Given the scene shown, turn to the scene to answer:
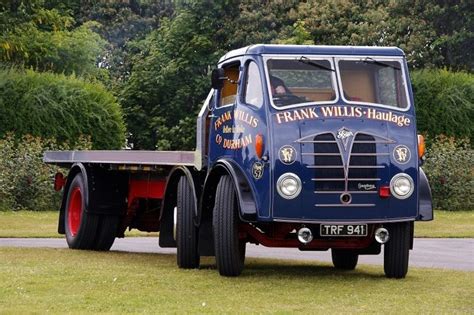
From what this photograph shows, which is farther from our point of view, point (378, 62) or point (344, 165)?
point (378, 62)

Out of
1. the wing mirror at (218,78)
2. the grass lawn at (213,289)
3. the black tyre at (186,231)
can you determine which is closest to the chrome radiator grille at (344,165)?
the grass lawn at (213,289)

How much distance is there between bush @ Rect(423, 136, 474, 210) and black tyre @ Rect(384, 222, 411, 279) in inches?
716

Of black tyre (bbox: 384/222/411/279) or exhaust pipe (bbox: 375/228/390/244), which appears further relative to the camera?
black tyre (bbox: 384/222/411/279)

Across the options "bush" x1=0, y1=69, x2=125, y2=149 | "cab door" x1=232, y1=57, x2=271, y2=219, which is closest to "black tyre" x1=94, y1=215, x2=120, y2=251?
"cab door" x1=232, y1=57, x2=271, y2=219

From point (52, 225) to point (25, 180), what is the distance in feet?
15.6

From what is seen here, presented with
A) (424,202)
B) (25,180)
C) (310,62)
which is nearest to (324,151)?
(310,62)

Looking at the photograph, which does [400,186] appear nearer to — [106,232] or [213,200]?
[213,200]

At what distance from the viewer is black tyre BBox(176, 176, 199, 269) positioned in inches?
587

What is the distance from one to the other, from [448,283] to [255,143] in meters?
2.58

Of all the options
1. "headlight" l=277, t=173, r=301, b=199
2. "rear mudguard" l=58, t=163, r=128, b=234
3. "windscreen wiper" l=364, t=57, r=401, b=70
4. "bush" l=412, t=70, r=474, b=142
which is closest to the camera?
"headlight" l=277, t=173, r=301, b=199

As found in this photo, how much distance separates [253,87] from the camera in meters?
14.1

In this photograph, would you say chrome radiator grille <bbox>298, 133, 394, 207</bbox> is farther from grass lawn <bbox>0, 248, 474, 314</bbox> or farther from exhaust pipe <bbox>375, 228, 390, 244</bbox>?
grass lawn <bbox>0, 248, 474, 314</bbox>

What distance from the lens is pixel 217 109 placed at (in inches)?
591

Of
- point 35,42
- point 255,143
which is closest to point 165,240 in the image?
point 255,143
